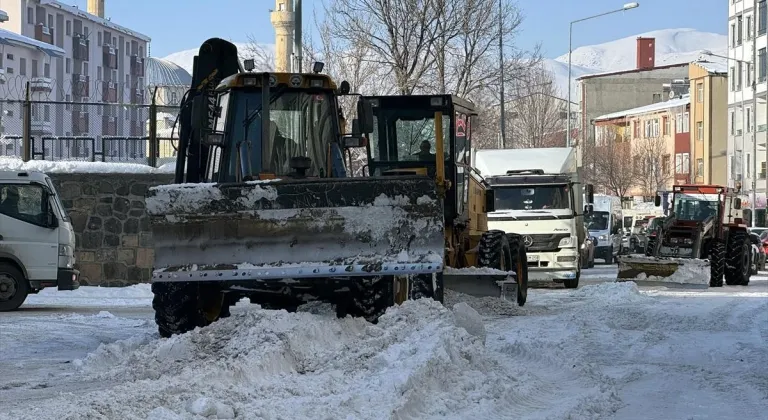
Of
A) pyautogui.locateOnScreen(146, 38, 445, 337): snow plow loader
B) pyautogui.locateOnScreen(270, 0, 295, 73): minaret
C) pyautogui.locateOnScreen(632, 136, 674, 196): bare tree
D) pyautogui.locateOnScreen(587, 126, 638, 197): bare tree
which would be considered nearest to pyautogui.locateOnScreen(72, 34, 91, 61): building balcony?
pyautogui.locateOnScreen(270, 0, 295, 73): minaret

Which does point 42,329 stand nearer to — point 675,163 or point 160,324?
point 160,324

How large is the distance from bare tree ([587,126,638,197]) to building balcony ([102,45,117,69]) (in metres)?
42.2

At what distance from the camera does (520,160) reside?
29359 millimetres

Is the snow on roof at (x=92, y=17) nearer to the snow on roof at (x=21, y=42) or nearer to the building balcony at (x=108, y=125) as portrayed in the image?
the snow on roof at (x=21, y=42)

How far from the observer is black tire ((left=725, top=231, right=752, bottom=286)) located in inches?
1241

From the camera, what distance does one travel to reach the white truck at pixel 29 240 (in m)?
20.9

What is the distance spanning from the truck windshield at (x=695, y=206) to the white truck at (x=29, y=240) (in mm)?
17500

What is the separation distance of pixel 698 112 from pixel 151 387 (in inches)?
3386

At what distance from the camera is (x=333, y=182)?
42.4ft

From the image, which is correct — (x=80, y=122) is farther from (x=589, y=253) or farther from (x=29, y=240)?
(x=589, y=253)

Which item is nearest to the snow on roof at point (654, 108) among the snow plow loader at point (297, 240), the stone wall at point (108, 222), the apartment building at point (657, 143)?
the apartment building at point (657, 143)

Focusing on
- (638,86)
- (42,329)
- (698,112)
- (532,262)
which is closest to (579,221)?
(532,262)

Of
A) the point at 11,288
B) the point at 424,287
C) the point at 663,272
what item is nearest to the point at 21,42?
the point at 663,272

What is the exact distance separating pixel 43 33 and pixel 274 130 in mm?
90797
